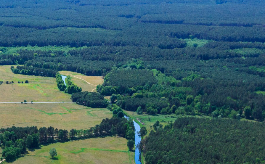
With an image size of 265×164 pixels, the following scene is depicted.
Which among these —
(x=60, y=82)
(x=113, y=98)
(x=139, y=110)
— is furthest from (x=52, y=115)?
(x=60, y=82)

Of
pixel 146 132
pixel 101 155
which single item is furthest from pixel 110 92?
pixel 101 155

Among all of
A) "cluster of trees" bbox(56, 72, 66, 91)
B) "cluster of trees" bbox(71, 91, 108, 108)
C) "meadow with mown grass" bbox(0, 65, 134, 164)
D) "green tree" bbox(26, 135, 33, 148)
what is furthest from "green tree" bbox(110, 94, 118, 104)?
"green tree" bbox(26, 135, 33, 148)

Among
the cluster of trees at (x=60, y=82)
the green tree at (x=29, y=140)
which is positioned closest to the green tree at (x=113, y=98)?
the cluster of trees at (x=60, y=82)

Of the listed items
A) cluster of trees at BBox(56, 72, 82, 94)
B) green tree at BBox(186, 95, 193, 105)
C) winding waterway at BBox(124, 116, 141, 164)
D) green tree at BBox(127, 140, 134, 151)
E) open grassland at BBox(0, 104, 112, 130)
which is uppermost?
cluster of trees at BBox(56, 72, 82, 94)

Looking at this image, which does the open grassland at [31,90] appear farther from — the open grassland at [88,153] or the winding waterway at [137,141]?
the open grassland at [88,153]

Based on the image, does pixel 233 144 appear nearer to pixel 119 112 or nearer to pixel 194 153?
pixel 194 153

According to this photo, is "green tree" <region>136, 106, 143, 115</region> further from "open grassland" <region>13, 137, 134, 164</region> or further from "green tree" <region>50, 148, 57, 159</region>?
"green tree" <region>50, 148, 57, 159</region>
